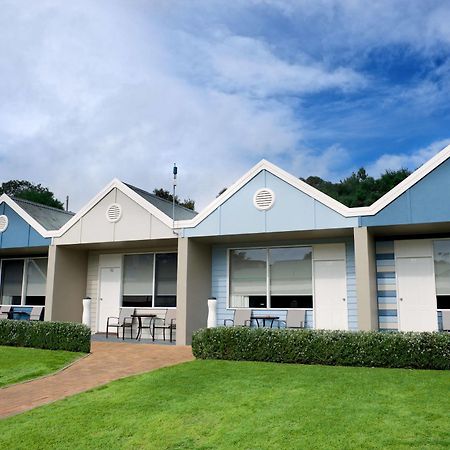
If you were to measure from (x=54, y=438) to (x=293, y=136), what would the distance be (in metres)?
17.5

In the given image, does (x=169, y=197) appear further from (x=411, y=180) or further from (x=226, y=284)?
(x=411, y=180)

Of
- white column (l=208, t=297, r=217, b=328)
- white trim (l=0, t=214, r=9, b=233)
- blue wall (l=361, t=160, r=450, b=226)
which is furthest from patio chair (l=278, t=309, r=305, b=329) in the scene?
white trim (l=0, t=214, r=9, b=233)

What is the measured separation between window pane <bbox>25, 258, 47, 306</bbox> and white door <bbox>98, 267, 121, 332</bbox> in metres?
2.62

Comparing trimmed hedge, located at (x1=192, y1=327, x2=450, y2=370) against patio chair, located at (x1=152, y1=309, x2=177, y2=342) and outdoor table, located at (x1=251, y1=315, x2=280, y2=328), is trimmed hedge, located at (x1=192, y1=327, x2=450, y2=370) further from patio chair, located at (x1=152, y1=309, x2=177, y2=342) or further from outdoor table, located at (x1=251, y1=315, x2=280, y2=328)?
patio chair, located at (x1=152, y1=309, x2=177, y2=342)

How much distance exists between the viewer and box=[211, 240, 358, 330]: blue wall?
1391 cm

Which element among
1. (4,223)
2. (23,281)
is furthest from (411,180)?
(23,281)

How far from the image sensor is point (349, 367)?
31.6 feet

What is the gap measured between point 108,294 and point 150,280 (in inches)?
71.6

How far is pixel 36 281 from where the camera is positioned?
18.9 meters

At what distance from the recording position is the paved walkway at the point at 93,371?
25.8 feet

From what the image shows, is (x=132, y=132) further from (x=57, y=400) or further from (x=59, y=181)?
(x=59, y=181)

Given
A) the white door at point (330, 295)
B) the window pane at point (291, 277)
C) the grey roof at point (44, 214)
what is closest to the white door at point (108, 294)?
the grey roof at point (44, 214)

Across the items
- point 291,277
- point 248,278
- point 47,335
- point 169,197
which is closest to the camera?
point 47,335

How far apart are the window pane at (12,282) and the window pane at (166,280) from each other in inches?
242
